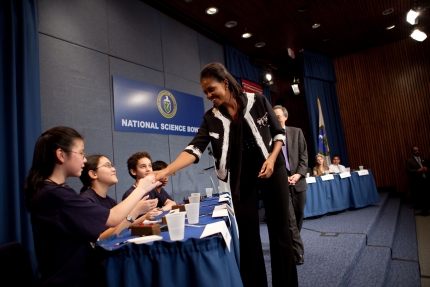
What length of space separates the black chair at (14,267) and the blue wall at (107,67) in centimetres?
200

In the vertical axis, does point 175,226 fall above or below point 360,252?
above

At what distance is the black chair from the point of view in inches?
43.6

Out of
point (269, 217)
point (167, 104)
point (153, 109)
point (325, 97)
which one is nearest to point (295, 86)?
point (325, 97)

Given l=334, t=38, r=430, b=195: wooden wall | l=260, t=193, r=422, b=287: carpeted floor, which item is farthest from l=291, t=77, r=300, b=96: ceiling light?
l=260, t=193, r=422, b=287: carpeted floor

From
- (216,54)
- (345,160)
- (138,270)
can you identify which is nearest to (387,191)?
(345,160)

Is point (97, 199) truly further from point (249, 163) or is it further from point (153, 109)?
point (153, 109)

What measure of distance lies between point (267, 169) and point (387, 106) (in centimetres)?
768

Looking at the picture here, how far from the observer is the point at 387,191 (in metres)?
7.24

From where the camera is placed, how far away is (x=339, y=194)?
199 inches

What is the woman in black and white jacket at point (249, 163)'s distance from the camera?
140 centimetres

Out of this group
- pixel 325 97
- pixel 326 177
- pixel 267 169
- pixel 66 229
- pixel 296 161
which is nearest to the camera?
pixel 66 229

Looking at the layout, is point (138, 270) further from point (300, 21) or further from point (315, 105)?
point (315, 105)

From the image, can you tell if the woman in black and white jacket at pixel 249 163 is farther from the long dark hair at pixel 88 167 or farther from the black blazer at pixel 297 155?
the black blazer at pixel 297 155

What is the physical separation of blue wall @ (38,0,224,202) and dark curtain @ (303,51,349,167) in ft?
12.4
